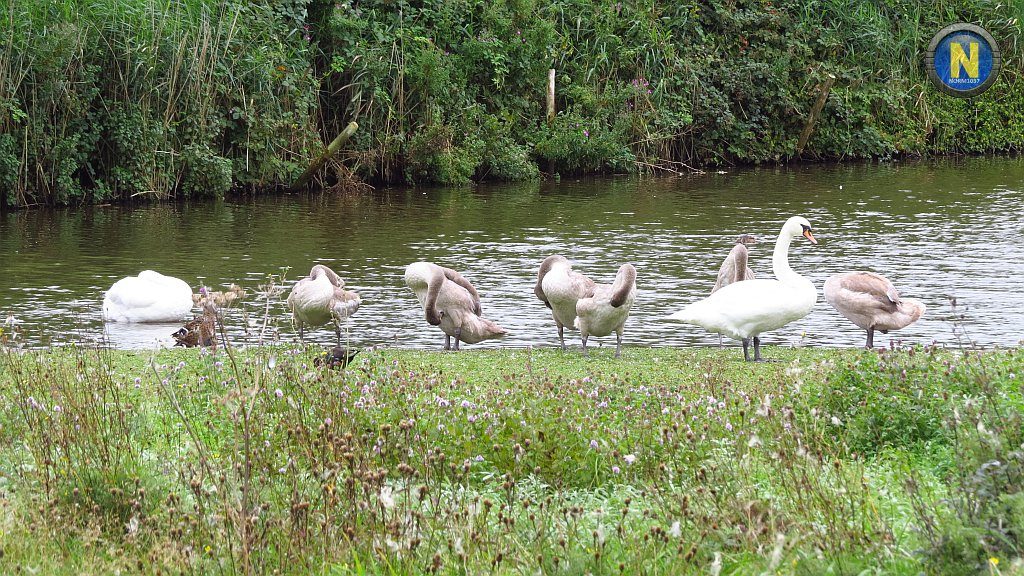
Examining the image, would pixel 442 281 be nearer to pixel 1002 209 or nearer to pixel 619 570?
pixel 619 570

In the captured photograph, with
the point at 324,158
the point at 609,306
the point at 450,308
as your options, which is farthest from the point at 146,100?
the point at 609,306

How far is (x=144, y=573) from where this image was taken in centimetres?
482

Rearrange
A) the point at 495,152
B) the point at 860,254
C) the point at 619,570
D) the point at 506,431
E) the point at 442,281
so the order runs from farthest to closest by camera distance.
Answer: the point at 495,152 < the point at 860,254 < the point at 442,281 < the point at 506,431 < the point at 619,570

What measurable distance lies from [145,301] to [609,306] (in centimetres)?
499

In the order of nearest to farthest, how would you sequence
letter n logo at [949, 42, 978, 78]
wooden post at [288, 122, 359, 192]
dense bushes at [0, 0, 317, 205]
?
1. dense bushes at [0, 0, 317, 205]
2. wooden post at [288, 122, 359, 192]
3. letter n logo at [949, 42, 978, 78]

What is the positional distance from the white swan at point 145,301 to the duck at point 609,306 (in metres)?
4.41

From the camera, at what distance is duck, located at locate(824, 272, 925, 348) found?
11180mm

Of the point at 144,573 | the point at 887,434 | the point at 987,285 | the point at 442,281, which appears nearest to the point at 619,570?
the point at 144,573

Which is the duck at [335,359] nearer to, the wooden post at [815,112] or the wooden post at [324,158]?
the wooden post at [324,158]

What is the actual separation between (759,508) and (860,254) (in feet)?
44.9

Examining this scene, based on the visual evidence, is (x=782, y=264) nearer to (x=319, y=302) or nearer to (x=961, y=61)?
(x=319, y=302)

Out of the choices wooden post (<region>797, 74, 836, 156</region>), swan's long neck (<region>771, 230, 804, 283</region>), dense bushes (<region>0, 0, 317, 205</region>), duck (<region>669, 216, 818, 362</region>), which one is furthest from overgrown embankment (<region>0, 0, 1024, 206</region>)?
duck (<region>669, 216, 818, 362</region>)

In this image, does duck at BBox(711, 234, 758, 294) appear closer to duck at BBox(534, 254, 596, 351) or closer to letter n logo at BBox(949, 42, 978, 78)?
duck at BBox(534, 254, 596, 351)

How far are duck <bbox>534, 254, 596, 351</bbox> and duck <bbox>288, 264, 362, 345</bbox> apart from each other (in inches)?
72.1
